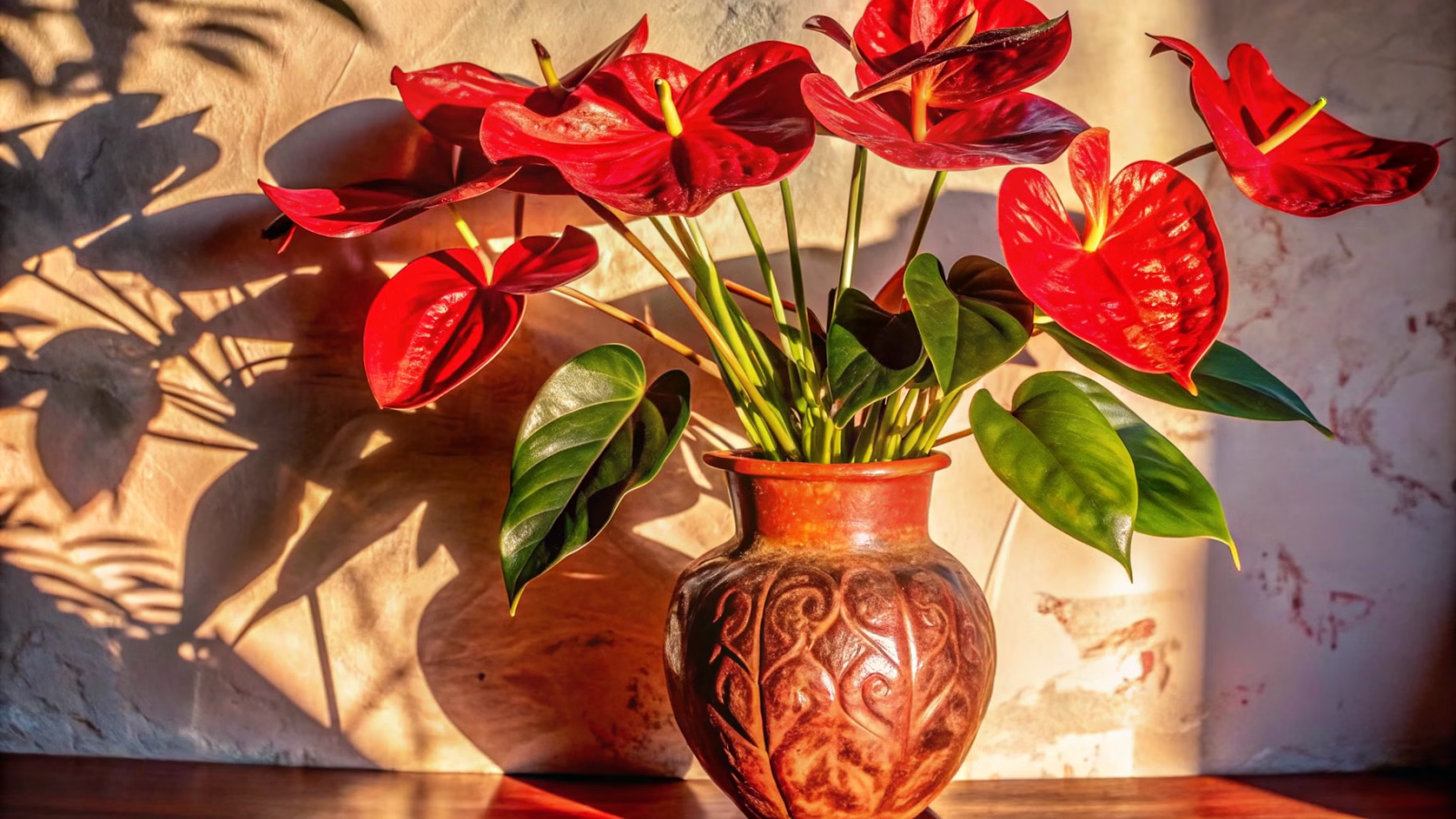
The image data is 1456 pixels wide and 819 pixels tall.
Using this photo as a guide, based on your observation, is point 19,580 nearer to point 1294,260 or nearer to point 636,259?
point 636,259

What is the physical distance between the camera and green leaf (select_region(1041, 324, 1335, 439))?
809mm

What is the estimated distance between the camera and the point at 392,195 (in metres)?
0.96

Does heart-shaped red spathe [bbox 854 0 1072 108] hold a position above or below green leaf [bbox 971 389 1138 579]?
above

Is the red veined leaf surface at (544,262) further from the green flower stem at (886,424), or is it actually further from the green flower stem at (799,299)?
the green flower stem at (886,424)

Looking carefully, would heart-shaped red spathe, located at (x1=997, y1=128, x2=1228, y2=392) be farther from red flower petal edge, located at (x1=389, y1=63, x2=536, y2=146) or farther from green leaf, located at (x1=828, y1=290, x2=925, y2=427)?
red flower petal edge, located at (x1=389, y1=63, x2=536, y2=146)

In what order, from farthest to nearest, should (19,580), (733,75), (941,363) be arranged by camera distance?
(19,580), (733,75), (941,363)

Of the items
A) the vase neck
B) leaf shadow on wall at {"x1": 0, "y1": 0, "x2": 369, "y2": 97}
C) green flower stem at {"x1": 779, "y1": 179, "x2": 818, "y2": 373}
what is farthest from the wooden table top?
leaf shadow on wall at {"x1": 0, "y1": 0, "x2": 369, "y2": 97}

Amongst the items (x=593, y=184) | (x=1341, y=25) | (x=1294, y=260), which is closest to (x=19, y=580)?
(x=593, y=184)

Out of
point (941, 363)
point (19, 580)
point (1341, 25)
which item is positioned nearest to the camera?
point (941, 363)

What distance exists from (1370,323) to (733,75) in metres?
0.73

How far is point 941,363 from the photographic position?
666 mm

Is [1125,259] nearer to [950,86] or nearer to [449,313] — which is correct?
[950,86]

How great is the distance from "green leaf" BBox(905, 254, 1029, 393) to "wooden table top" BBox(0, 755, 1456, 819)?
516 millimetres

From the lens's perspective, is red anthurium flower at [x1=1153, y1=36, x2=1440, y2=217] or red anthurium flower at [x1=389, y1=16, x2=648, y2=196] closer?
red anthurium flower at [x1=1153, y1=36, x2=1440, y2=217]
